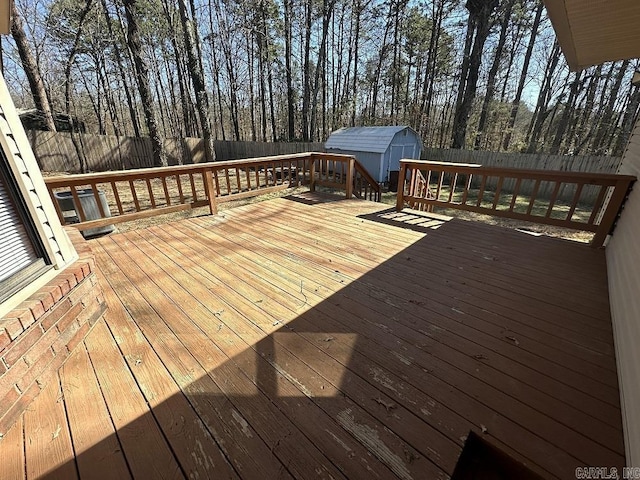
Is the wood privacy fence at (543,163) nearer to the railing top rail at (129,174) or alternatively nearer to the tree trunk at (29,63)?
the railing top rail at (129,174)

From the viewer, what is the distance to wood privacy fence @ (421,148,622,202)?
8.97 meters

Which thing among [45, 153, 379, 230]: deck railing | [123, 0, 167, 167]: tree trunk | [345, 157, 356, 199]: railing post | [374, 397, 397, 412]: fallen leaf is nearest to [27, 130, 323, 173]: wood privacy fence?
[123, 0, 167, 167]: tree trunk

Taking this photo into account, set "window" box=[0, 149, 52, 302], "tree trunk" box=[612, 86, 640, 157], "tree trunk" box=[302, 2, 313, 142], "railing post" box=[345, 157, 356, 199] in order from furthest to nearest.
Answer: "tree trunk" box=[302, 2, 313, 142] < "tree trunk" box=[612, 86, 640, 157] < "railing post" box=[345, 157, 356, 199] < "window" box=[0, 149, 52, 302]

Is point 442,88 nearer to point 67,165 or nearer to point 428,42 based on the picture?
point 428,42

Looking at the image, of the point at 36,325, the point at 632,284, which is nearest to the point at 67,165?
the point at 36,325

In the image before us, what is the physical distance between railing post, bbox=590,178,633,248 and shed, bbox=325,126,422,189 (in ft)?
24.8

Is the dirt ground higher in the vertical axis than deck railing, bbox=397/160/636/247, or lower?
lower

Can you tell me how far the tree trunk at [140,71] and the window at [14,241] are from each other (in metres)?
8.27

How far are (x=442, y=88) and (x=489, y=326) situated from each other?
732 inches

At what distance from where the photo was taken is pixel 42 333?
155 cm

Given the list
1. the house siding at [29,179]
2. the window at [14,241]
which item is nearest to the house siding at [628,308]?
the window at [14,241]

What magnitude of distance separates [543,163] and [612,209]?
9000 mm

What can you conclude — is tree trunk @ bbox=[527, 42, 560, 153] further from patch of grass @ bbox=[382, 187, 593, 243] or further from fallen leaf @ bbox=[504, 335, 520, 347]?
fallen leaf @ bbox=[504, 335, 520, 347]

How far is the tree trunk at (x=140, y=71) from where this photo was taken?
740cm
